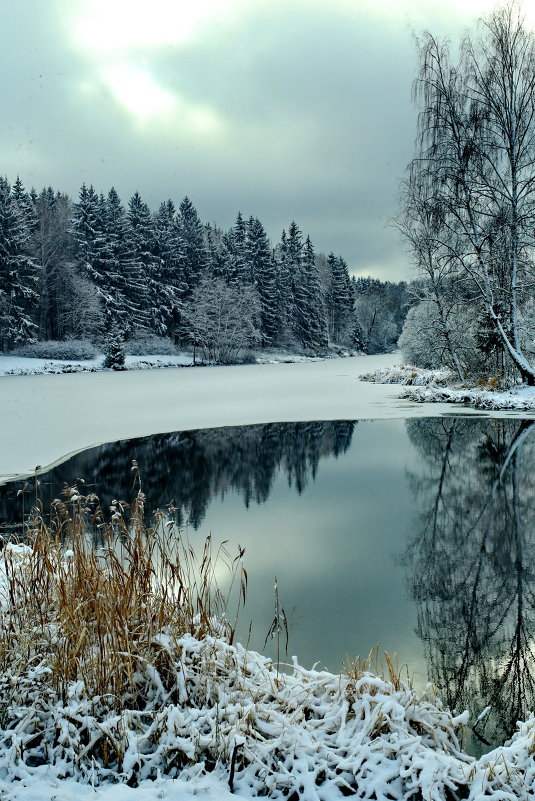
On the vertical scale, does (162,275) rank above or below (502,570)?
above

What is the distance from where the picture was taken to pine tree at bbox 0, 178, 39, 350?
137 ft

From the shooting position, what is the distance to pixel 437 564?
5125mm

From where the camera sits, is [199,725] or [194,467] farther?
[194,467]

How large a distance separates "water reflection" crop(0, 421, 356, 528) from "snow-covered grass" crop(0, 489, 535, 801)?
3029 millimetres

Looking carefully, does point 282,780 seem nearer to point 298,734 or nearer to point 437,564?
point 298,734

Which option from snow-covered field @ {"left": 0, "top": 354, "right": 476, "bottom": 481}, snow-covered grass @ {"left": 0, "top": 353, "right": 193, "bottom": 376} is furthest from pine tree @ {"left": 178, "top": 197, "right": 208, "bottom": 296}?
snow-covered field @ {"left": 0, "top": 354, "right": 476, "bottom": 481}

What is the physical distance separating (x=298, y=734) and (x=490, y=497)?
17.6 ft

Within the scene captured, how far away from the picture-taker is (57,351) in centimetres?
4231

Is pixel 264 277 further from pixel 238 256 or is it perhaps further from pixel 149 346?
pixel 149 346

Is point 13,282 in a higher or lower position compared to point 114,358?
higher

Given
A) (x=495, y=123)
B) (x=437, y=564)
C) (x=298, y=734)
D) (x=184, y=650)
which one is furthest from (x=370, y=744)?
(x=495, y=123)

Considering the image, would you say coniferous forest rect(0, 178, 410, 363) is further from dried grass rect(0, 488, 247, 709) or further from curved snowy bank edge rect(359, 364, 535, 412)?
dried grass rect(0, 488, 247, 709)

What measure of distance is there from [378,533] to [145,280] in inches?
2028

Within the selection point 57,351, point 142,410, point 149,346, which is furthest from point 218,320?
point 142,410
